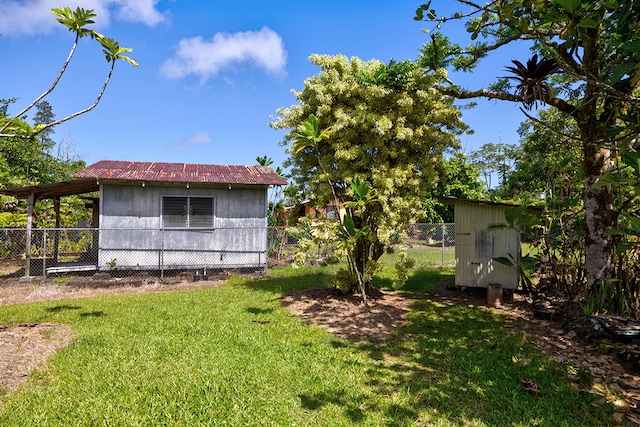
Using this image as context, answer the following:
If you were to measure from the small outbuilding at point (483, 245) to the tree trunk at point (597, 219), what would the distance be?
176 centimetres

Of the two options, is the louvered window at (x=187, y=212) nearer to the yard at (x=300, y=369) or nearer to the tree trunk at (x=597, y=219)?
the yard at (x=300, y=369)

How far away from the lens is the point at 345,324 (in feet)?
21.4

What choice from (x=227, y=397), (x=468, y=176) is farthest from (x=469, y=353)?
(x=468, y=176)

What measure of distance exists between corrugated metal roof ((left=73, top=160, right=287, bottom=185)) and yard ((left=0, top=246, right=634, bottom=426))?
4397 mm

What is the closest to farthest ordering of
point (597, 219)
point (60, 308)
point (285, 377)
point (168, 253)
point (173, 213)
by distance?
point (285, 377)
point (597, 219)
point (60, 308)
point (168, 253)
point (173, 213)

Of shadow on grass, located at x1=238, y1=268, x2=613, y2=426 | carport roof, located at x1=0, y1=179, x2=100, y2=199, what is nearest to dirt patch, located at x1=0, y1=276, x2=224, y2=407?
carport roof, located at x1=0, y1=179, x2=100, y2=199

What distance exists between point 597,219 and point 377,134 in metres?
4.36

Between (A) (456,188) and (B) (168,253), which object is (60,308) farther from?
(A) (456,188)

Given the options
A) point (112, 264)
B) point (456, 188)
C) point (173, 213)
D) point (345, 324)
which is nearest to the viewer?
point (345, 324)

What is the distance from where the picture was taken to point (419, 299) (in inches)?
333

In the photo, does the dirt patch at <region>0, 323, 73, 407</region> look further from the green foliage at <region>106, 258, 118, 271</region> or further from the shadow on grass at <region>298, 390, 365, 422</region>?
the green foliage at <region>106, 258, 118, 271</region>

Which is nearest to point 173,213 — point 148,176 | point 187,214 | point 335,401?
point 187,214

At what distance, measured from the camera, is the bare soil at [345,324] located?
424 centimetres

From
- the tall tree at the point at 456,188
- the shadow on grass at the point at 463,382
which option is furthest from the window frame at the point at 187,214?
the tall tree at the point at 456,188
